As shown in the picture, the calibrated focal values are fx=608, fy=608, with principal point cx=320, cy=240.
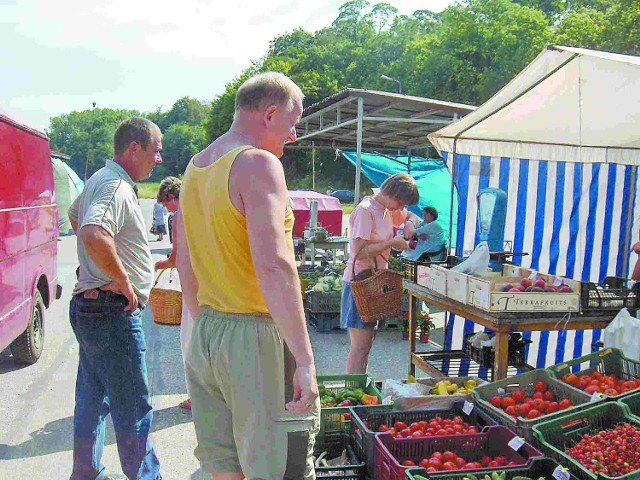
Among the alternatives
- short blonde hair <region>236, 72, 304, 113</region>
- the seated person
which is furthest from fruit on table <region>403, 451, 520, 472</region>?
the seated person

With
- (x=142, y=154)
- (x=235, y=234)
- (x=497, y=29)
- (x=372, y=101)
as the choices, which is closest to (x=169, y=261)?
(x=142, y=154)

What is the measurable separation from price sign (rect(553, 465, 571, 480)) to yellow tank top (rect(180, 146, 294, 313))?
67.3 inches

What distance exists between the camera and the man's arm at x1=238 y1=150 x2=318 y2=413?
196 cm

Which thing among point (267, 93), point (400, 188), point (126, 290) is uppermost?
point (267, 93)

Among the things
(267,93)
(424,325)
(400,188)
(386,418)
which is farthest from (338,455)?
(424,325)

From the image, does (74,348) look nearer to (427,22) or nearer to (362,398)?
(362,398)

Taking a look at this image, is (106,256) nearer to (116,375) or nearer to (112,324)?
(112,324)

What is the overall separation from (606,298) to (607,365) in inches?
18.7

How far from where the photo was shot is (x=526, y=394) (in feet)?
13.0

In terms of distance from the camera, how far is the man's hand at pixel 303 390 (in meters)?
2.01

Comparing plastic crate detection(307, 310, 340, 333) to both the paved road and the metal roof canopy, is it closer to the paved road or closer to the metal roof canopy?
the paved road

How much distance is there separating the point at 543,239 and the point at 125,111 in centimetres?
11837

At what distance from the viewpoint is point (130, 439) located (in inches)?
126

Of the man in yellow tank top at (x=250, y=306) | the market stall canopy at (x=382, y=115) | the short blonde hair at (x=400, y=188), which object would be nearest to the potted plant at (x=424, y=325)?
the market stall canopy at (x=382, y=115)
